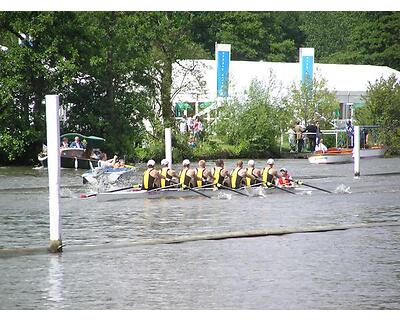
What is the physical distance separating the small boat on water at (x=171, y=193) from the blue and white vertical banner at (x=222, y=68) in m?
15.6

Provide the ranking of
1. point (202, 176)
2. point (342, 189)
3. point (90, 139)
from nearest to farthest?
point (202, 176), point (342, 189), point (90, 139)

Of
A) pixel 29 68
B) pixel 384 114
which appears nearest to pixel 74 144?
pixel 29 68

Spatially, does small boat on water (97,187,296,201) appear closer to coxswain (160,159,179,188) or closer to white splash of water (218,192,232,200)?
white splash of water (218,192,232,200)

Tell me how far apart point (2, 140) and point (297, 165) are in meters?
10.5

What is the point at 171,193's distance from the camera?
2773 centimetres

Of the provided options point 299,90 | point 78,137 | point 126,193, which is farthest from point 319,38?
point 126,193

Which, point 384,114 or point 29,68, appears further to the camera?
point 384,114

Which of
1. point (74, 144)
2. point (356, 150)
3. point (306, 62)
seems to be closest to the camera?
point (356, 150)

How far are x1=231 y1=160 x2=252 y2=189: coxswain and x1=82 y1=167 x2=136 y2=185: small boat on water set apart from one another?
13.3 feet

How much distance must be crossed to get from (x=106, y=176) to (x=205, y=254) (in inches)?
510

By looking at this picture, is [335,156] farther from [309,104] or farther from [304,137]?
[309,104]

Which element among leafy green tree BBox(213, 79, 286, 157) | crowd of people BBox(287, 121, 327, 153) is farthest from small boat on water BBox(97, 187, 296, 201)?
crowd of people BBox(287, 121, 327, 153)

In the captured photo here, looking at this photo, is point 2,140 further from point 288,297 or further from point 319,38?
point 319,38

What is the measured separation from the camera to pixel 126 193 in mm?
27125
